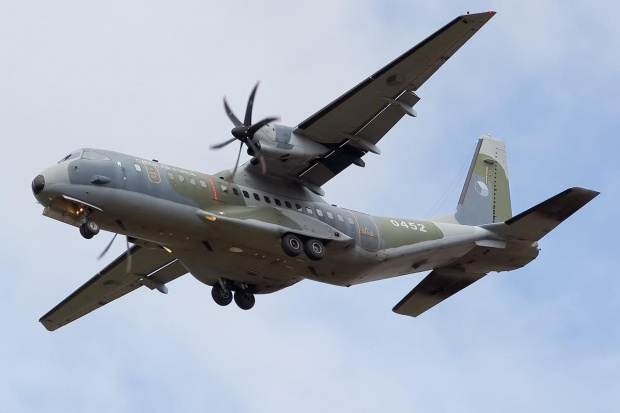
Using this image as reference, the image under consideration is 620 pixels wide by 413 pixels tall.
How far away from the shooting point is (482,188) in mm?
33125

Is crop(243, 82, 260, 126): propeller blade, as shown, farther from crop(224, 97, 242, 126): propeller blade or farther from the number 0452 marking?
the number 0452 marking

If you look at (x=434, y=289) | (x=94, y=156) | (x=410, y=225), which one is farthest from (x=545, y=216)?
(x=94, y=156)

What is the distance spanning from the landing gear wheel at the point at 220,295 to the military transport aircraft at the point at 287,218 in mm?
29

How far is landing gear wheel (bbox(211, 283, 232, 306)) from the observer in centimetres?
2922

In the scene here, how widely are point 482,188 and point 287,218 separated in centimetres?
724

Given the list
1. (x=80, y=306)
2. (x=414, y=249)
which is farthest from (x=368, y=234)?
(x=80, y=306)

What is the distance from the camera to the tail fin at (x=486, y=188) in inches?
1278

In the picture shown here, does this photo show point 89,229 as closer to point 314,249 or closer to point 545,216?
point 314,249

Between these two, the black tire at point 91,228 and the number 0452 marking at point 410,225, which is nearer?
the black tire at point 91,228

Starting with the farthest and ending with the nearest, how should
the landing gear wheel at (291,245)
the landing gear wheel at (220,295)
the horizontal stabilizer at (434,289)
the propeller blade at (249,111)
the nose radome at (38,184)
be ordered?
the horizontal stabilizer at (434,289)
the landing gear wheel at (220,295)
the propeller blade at (249,111)
the landing gear wheel at (291,245)
the nose radome at (38,184)

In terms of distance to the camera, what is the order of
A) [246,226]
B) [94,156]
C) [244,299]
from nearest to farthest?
[94,156] < [246,226] < [244,299]

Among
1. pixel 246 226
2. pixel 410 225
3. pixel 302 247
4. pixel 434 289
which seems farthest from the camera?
pixel 434 289

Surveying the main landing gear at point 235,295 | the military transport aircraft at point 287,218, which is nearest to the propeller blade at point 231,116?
the military transport aircraft at point 287,218

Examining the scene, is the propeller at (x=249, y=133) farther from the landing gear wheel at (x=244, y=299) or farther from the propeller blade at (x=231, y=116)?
the landing gear wheel at (x=244, y=299)
